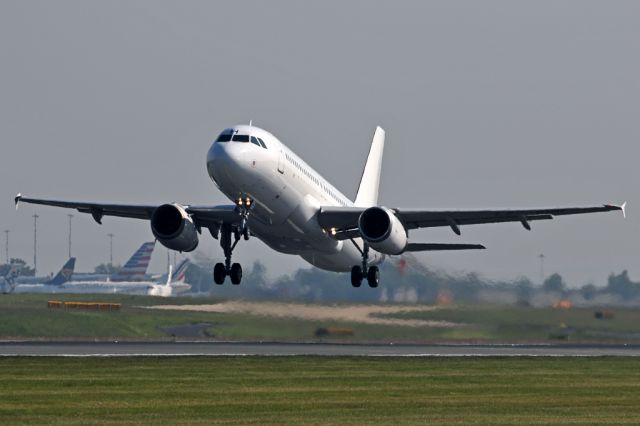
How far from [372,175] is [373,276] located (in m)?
13.3

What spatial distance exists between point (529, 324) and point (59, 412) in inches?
1269

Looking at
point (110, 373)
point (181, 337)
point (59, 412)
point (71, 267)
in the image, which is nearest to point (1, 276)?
point (71, 267)

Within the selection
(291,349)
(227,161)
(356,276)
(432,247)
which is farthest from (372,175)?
(227,161)

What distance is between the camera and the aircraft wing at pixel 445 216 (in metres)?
51.3

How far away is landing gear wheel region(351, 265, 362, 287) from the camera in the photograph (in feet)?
187

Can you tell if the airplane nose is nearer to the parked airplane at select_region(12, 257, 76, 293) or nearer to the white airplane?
the white airplane

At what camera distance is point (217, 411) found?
1223 inches

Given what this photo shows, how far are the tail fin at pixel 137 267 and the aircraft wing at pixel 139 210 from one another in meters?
97.2

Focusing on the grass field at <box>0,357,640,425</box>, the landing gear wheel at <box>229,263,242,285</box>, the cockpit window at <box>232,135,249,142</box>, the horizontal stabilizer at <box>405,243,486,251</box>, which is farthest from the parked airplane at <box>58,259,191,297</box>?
the grass field at <box>0,357,640,425</box>

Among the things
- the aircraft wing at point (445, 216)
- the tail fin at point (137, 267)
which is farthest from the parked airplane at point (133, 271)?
the aircraft wing at point (445, 216)

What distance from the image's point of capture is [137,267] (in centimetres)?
16088

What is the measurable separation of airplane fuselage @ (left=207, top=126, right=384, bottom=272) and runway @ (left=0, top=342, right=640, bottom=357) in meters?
4.32

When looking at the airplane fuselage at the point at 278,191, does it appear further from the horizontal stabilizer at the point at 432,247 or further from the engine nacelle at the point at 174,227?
the horizontal stabilizer at the point at 432,247

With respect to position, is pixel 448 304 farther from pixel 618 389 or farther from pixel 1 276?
pixel 1 276
